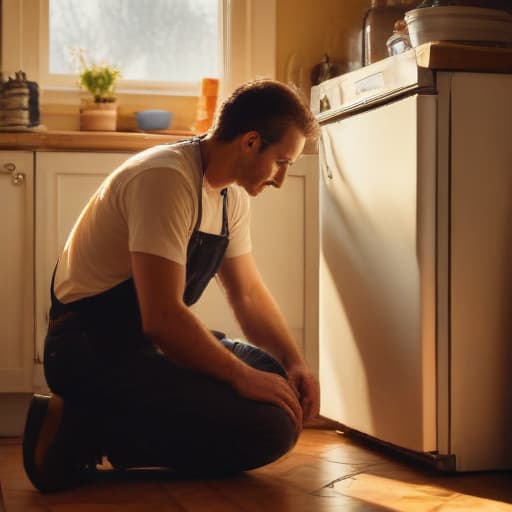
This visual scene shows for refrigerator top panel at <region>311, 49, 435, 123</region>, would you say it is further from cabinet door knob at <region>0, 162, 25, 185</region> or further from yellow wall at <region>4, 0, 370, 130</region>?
cabinet door knob at <region>0, 162, 25, 185</region>

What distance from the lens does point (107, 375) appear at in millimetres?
2102

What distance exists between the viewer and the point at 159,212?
200 centimetres

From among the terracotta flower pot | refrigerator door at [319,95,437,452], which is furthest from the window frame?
refrigerator door at [319,95,437,452]

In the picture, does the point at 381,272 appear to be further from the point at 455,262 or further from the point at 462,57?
the point at 462,57

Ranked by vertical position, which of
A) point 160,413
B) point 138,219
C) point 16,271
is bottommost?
point 160,413

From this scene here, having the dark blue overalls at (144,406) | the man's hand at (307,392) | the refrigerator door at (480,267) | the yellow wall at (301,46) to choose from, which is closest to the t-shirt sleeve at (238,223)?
the dark blue overalls at (144,406)

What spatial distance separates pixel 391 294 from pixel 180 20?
136 centimetres

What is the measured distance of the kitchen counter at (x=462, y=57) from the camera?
83.5 inches

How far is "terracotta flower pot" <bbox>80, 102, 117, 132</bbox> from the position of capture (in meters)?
3.01

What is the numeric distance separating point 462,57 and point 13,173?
123cm

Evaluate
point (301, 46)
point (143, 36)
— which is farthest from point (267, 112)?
point (143, 36)

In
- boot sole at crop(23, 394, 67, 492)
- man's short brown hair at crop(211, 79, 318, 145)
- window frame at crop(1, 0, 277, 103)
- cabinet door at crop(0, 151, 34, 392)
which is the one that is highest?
window frame at crop(1, 0, 277, 103)

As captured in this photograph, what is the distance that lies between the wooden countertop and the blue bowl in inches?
8.3

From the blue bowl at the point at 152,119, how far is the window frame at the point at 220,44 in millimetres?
149
